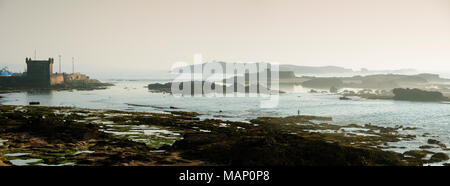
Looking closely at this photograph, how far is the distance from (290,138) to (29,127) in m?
26.1

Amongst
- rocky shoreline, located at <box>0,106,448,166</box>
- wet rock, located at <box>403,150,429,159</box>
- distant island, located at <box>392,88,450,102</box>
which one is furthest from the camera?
distant island, located at <box>392,88,450,102</box>

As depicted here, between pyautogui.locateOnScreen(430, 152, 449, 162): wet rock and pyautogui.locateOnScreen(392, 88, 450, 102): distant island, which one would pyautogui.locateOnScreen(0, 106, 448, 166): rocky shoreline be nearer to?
pyautogui.locateOnScreen(430, 152, 449, 162): wet rock

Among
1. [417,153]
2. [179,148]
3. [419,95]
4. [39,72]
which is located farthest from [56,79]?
[417,153]

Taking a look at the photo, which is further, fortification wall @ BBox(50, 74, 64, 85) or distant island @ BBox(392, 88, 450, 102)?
fortification wall @ BBox(50, 74, 64, 85)

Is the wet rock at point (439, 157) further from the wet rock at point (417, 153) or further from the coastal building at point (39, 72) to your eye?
the coastal building at point (39, 72)

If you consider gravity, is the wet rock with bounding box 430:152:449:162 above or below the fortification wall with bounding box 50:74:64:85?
below

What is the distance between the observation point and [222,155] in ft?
82.5

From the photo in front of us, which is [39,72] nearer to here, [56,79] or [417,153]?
[56,79]

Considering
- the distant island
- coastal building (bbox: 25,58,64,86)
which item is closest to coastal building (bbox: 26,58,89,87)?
coastal building (bbox: 25,58,64,86)

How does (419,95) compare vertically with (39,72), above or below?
below

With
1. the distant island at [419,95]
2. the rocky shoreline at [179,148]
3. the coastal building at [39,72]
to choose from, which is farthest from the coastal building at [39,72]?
the distant island at [419,95]
